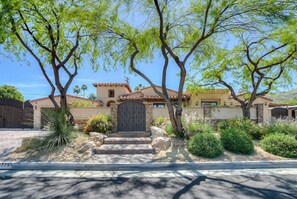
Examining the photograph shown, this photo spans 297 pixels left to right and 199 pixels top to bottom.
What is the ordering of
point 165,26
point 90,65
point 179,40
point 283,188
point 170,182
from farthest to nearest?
point 90,65
point 179,40
point 165,26
point 170,182
point 283,188

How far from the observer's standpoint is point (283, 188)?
16.4 ft

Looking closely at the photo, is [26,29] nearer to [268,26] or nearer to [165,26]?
[165,26]

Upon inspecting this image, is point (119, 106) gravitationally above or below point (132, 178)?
above

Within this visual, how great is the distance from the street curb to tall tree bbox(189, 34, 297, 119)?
6.51 m

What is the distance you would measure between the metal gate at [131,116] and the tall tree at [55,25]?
134 inches

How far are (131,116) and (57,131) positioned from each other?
191 inches

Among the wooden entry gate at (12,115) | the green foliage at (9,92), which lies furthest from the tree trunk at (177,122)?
the green foliage at (9,92)

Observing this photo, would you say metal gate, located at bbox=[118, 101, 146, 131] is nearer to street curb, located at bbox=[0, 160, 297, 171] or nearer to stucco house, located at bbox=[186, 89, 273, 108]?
street curb, located at bbox=[0, 160, 297, 171]

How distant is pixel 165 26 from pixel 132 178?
25.1 ft

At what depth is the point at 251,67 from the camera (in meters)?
14.8

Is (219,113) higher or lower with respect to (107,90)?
lower

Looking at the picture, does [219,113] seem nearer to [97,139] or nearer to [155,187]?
[97,139]

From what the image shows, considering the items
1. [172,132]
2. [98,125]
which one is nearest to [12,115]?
[98,125]

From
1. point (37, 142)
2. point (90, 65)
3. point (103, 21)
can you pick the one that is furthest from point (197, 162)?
point (90, 65)
